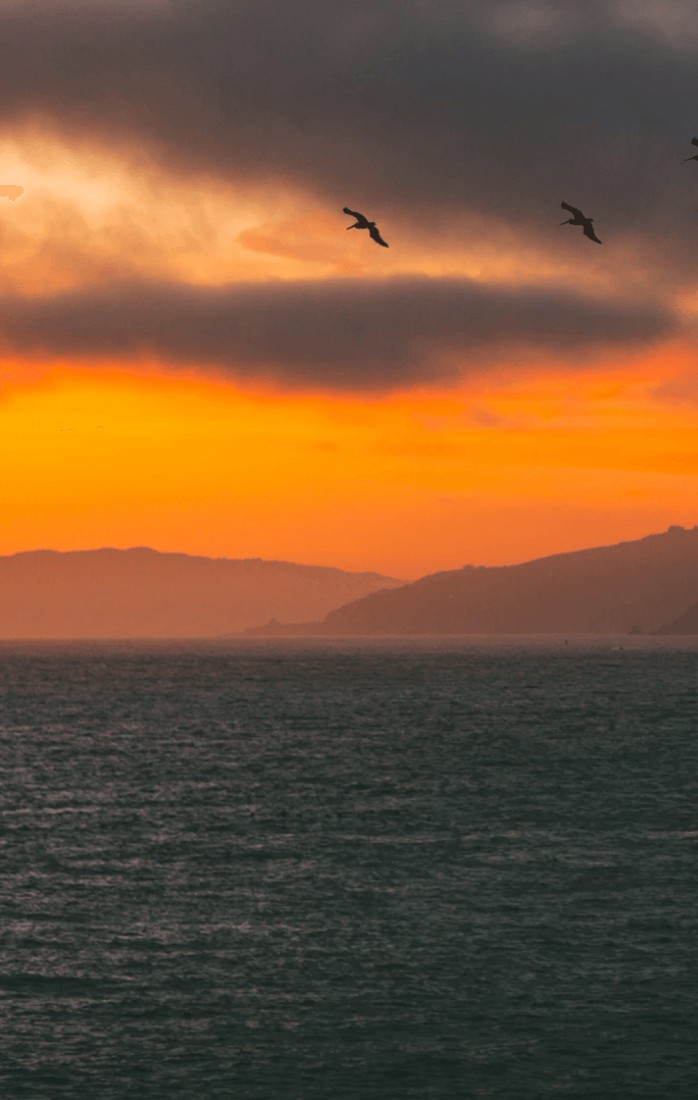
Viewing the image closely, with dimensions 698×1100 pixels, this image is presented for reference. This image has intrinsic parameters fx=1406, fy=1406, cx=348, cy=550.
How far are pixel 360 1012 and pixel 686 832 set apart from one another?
4216cm

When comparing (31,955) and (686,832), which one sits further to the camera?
(686,832)

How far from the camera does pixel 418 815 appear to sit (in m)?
96.9

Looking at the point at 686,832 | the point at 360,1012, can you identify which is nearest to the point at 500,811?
the point at 686,832

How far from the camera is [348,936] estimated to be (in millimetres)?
60344

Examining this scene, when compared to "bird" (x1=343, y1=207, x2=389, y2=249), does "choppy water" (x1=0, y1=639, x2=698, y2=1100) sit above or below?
below

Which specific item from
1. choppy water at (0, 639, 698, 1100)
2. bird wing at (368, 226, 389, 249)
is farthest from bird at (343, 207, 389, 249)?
choppy water at (0, 639, 698, 1100)

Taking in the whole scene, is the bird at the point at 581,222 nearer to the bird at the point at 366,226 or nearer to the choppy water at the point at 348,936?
the bird at the point at 366,226

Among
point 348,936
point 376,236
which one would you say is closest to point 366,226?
point 376,236

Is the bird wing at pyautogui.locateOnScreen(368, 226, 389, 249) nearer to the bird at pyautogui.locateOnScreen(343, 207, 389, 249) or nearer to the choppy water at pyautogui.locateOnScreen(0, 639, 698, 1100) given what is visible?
the bird at pyautogui.locateOnScreen(343, 207, 389, 249)

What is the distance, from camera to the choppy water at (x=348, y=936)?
44.1m

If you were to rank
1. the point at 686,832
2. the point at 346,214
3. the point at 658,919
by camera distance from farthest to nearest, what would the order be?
the point at 686,832 → the point at 658,919 → the point at 346,214

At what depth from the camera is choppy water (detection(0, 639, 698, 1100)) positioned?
4406cm

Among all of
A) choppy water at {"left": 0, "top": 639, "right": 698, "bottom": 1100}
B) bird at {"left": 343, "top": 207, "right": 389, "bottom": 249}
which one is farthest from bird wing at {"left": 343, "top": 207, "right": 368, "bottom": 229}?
choppy water at {"left": 0, "top": 639, "right": 698, "bottom": 1100}

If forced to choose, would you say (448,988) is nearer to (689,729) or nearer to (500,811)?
(500,811)
